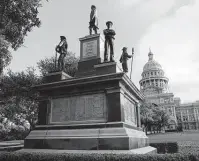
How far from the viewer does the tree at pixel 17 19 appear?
13.1m

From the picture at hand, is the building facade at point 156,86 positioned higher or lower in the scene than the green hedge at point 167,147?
higher

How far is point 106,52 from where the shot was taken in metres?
11.9

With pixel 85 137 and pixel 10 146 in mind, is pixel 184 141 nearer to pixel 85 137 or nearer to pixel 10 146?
pixel 85 137

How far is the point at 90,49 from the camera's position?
1342 cm

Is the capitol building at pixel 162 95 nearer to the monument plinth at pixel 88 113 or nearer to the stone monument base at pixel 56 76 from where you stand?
the stone monument base at pixel 56 76

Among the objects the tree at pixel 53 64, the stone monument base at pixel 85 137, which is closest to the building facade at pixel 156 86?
the tree at pixel 53 64

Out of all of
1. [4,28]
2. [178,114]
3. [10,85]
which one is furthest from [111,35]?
[178,114]

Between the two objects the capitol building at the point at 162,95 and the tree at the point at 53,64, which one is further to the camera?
the capitol building at the point at 162,95

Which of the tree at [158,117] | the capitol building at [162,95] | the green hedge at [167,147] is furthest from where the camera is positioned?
the capitol building at [162,95]

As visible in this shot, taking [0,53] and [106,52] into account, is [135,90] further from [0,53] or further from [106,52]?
[0,53]

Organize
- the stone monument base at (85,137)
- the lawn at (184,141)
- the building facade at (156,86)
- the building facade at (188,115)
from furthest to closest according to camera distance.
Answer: the building facade at (188,115) < the building facade at (156,86) < the lawn at (184,141) < the stone monument base at (85,137)

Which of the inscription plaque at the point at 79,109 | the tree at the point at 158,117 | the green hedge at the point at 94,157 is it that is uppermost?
the tree at the point at 158,117

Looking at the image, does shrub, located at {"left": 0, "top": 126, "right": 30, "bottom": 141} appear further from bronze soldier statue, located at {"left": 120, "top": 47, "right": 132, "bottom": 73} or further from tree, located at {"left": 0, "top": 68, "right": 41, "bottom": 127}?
bronze soldier statue, located at {"left": 120, "top": 47, "right": 132, "bottom": 73}

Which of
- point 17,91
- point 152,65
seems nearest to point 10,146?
point 17,91
